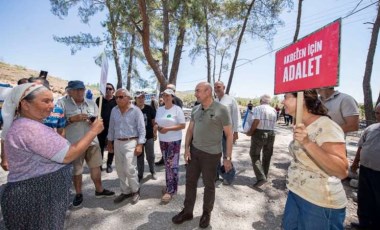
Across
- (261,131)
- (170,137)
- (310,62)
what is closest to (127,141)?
(170,137)

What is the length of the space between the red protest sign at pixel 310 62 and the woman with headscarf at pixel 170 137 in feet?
7.82

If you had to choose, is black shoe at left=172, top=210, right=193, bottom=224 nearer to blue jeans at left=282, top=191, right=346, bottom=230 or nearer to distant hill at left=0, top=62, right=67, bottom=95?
blue jeans at left=282, top=191, right=346, bottom=230

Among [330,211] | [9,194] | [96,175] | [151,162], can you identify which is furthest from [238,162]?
[9,194]

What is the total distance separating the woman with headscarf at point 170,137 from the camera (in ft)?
13.5

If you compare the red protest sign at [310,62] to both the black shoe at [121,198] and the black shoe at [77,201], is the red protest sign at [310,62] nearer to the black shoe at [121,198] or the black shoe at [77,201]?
the black shoe at [121,198]

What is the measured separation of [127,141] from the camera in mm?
3967

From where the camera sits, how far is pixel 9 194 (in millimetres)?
1763

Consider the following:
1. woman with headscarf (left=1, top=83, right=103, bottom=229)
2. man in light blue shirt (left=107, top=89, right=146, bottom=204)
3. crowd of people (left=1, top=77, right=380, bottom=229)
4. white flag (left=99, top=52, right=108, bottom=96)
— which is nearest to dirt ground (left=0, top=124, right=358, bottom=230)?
crowd of people (left=1, top=77, right=380, bottom=229)

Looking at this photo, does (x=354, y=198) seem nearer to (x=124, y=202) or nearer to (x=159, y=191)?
(x=159, y=191)

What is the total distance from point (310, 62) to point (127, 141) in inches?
122

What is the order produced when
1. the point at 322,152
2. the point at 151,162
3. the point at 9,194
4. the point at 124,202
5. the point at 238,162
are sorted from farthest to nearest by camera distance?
the point at 238,162 → the point at 151,162 → the point at 124,202 → the point at 9,194 → the point at 322,152

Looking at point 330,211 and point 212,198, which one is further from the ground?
point 330,211

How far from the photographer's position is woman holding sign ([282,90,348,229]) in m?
1.65

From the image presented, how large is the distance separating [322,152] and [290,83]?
563 mm
